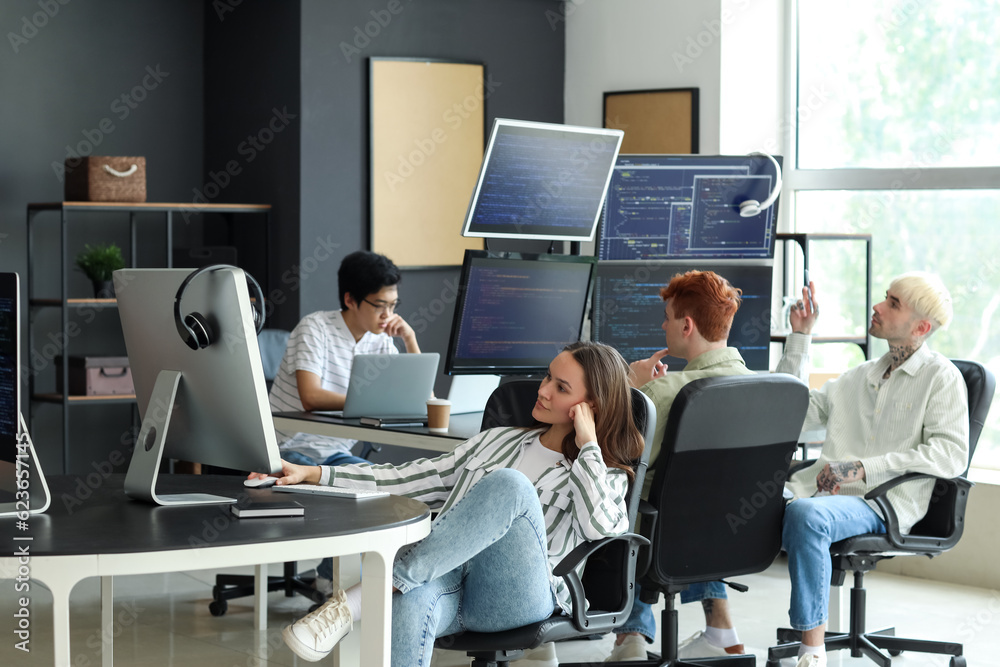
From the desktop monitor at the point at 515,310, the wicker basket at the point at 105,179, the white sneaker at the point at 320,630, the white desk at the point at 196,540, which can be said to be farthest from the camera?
the wicker basket at the point at 105,179

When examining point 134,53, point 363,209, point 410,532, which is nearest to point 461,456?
point 410,532

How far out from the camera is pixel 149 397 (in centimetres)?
241

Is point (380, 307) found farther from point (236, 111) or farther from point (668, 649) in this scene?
point (236, 111)

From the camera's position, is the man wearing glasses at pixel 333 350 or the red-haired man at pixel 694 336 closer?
the red-haired man at pixel 694 336

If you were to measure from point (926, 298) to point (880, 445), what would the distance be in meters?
0.47

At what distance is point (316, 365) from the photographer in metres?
4.10

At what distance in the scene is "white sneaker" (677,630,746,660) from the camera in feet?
12.3

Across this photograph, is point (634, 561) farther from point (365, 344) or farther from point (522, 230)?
point (365, 344)

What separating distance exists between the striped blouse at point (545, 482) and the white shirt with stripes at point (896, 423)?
1.18 meters

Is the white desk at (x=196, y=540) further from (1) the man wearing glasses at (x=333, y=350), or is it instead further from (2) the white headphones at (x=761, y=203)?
(2) the white headphones at (x=761, y=203)

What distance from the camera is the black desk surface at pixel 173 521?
1.91 meters

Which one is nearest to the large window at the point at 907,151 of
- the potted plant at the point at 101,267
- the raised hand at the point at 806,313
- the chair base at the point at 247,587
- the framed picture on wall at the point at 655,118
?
the framed picture on wall at the point at 655,118

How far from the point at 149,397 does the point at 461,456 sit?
0.79 metres

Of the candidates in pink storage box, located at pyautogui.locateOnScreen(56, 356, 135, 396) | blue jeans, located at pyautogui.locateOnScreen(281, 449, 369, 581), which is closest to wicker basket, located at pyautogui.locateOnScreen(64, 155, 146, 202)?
pink storage box, located at pyautogui.locateOnScreen(56, 356, 135, 396)
